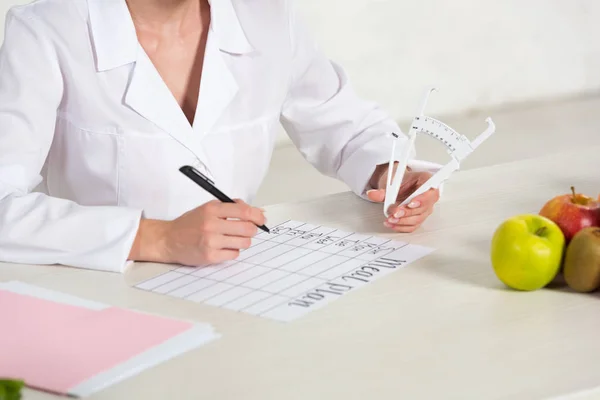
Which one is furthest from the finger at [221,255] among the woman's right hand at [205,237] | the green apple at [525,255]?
the green apple at [525,255]

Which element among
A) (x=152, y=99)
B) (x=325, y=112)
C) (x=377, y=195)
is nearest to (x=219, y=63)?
(x=152, y=99)

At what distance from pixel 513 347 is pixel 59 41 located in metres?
1.03

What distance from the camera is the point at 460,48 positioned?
4703 mm

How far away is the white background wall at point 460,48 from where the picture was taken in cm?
442

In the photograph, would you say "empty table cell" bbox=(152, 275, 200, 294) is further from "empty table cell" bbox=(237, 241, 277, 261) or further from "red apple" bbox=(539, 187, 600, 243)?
"red apple" bbox=(539, 187, 600, 243)

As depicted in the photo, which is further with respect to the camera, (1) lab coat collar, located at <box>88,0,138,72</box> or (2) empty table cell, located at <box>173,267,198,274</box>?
(1) lab coat collar, located at <box>88,0,138,72</box>

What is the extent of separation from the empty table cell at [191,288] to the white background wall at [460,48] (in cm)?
292

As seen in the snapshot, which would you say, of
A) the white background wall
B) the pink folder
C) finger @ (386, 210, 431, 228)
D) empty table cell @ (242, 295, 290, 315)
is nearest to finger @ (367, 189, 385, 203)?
finger @ (386, 210, 431, 228)

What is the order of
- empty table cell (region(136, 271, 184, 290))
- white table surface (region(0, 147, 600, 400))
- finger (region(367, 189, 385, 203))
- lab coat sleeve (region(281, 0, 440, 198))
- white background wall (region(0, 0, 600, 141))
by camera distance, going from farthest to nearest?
white background wall (region(0, 0, 600, 141))
lab coat sleeve (region(281, 0, 440, 198))
finger (region(367, 189, 385, 203))
empty table cell (region(136, 271, 184, 290))
white table surface (region(0, 147, 600, 400))

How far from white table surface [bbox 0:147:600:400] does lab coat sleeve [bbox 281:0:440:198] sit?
0.51 metres

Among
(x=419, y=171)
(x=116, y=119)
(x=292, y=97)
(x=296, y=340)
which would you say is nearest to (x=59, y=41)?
(x=116, y=119)

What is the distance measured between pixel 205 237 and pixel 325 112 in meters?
0.72

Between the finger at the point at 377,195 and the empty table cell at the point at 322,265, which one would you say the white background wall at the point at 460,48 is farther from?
the empty table cell at the point at 322,265

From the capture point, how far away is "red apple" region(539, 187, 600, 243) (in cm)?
149
